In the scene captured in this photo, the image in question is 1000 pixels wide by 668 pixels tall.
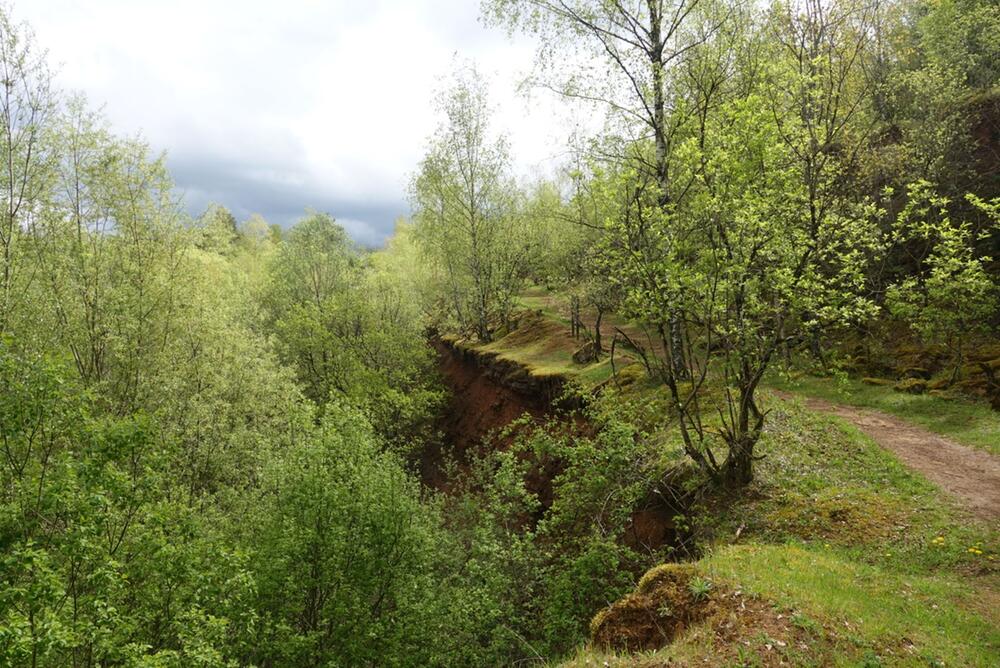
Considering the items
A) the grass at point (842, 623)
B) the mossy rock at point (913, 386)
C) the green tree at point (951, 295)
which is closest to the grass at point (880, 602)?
the grass at point (842, 623)

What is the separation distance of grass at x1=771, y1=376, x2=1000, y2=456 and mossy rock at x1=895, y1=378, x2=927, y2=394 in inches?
8.4

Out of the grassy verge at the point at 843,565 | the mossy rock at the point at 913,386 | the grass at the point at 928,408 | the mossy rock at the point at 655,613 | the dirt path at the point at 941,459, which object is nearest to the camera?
the grassy verge at the point at 843,565

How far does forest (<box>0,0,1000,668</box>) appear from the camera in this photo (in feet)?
27.9

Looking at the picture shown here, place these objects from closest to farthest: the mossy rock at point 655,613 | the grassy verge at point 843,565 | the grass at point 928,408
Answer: the grassy verge at point 843,565 → the mossy rock at point 655,613 → the grass at point 928,408

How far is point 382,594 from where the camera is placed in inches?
506

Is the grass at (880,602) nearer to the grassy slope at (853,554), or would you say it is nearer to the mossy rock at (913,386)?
the grassy slope at (853,554)

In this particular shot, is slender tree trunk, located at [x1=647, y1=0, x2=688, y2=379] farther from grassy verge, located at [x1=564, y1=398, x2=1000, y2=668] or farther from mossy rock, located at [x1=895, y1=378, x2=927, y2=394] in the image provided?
mossy rock, located at [x1=895, y1=378, x2=927, y2=394]

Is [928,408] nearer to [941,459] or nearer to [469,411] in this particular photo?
[941,459]

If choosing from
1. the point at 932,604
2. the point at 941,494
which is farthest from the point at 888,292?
the point at 932,604

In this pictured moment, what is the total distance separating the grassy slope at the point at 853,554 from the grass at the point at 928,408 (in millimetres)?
73

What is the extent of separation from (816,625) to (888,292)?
1340 centimetres

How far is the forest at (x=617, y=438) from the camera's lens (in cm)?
851

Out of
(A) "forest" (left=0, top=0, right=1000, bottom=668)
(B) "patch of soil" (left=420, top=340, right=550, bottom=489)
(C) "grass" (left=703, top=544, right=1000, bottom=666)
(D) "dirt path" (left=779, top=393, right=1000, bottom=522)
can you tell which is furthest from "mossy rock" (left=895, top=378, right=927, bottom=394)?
(B) "patch of soil" (left=420, top=340, right=550, bottom=489)

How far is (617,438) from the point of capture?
42.1ft
